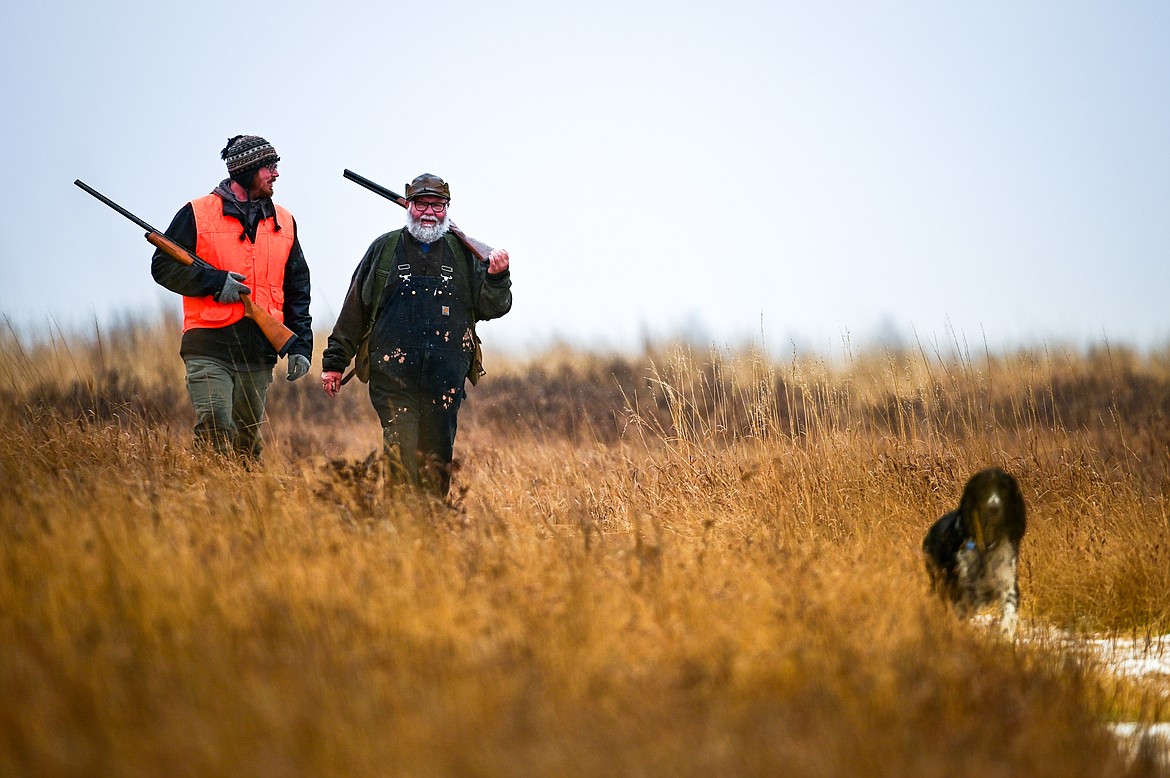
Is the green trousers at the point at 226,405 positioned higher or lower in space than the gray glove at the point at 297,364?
lower

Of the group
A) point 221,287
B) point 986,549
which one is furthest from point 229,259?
point 986,549

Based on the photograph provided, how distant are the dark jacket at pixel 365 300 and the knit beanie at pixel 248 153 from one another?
2.84 ft

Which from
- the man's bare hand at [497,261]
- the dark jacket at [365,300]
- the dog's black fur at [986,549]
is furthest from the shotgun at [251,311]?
the dog's black fur at [986,549]

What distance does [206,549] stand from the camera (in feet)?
13.1

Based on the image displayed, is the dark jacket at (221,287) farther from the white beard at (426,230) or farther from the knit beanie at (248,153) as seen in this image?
the white beard at (426,230)

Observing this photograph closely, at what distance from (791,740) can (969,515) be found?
2689 millimetres

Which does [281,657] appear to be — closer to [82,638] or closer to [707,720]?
[82,638]

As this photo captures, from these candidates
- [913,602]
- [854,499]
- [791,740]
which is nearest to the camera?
[791,740]

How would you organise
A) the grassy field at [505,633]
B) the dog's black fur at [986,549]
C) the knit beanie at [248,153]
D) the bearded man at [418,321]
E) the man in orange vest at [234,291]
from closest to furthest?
1. the grassy field at [505,633]
2. the dog's black fur at [986,549]
3. the bearded man at [418,321]
4. the man in orange vest at [234,291]
5. the knit beanie at [248,153]

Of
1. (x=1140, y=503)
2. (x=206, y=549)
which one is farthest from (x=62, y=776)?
(x=1140, y=503)

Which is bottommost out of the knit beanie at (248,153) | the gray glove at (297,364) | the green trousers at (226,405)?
the green trousers at (226,405)

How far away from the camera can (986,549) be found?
514cm

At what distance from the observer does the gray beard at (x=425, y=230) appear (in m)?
6.33

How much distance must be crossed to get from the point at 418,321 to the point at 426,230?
1.81ft
